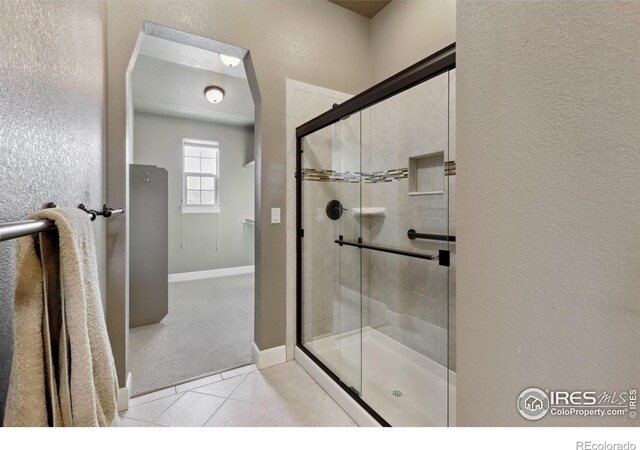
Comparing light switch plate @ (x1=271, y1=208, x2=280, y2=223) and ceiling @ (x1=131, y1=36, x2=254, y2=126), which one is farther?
ceiling @ (x1=131, y1=36, x2=254, y2=126)

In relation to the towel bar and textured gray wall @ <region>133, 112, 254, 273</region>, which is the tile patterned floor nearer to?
the towel bar

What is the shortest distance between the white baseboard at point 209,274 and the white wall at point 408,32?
381cm

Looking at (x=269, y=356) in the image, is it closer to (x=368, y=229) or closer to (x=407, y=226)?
(x=368, y=229)

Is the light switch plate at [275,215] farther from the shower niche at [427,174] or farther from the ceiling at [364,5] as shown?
the ceiling at [364,5]

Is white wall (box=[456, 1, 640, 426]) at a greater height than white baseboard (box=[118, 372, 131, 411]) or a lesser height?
greater

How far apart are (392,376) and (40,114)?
81.9 inches

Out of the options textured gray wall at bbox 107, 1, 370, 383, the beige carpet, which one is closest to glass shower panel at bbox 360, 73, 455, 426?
textured gray wall at bbox 107, 1, 370, 383

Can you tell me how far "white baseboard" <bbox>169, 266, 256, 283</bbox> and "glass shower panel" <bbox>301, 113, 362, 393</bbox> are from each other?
10.2 ft

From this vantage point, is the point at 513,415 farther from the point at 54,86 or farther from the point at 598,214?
the point at 54,86

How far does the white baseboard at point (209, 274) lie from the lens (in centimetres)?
445

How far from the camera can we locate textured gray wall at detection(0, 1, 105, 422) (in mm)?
516

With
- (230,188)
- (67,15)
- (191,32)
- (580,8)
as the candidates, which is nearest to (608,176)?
(580,8)

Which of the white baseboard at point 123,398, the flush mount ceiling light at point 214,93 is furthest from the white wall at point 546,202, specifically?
the flush mount ceiling light at point 214,93

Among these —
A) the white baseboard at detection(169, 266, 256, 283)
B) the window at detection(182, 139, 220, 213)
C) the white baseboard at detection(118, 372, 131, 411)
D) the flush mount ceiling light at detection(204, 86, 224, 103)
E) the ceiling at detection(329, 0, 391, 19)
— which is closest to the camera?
the white baseboard at detection(118, 372, 131, 411)
